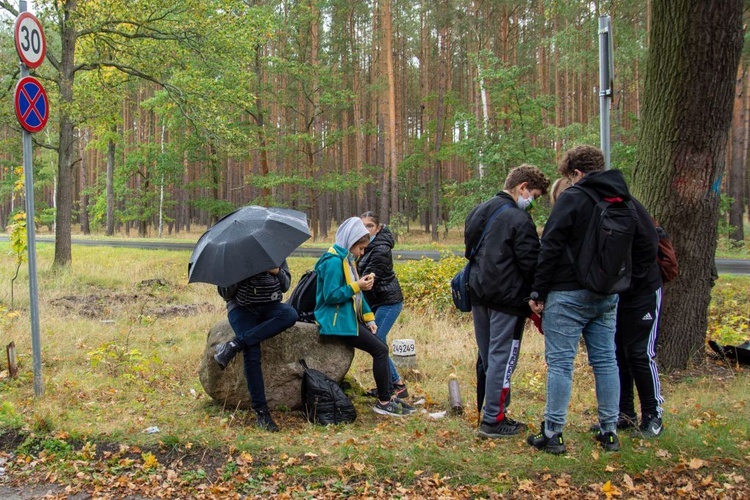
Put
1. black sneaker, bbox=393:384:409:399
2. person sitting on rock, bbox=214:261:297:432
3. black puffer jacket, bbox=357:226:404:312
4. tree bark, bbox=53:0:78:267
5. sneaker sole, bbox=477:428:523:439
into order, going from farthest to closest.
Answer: tree bark, bbox=53:0:78:267, black puffer jacket, bbox=357:226:404:312, black sneaker, bbox=393:384:409:399, person sitting on rock, bbox=214:261:297:432, sneaker sole, bbox=477:428:523:439

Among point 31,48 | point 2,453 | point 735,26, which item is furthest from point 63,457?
point 735,26

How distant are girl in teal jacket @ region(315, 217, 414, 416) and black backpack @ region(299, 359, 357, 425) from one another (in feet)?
1.17

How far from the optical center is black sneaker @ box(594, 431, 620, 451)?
410cm

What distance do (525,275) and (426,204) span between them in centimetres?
3176

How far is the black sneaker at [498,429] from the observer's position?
4445 mm

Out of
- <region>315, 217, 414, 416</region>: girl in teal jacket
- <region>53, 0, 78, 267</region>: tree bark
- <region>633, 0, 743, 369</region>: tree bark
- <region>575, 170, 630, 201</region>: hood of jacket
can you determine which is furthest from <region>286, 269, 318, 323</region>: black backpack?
<region>53, 0, 78, 267</region>: tree bark

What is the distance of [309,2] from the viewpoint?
25.8 metres

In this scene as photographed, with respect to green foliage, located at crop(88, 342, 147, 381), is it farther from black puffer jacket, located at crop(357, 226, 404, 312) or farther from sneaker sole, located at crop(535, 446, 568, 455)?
sneaker sole, located at crop(535, 446, 568, 455)

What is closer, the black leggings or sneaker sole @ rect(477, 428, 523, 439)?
sneaker sole @ rect(477, 428, 523, 439)

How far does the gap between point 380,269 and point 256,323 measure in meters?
1.48

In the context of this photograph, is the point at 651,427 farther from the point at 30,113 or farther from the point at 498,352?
the point at 30,113

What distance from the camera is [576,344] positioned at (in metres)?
4.04

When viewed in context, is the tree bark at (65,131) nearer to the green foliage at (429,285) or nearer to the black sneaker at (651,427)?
the green foliage at (429,285)

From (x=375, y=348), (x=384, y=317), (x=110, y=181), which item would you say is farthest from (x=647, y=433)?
(x=110, y=181)
